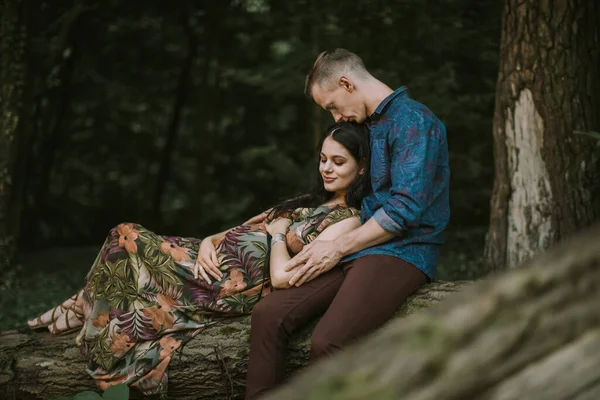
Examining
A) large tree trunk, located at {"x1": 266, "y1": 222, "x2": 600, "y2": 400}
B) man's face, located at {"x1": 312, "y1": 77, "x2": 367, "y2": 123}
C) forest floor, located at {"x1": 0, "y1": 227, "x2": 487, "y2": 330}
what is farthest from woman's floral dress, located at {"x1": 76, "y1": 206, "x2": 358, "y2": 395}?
large tree trunk, located at {"x1": 266, "y1": 222, "x2": 600, "y2": 400}

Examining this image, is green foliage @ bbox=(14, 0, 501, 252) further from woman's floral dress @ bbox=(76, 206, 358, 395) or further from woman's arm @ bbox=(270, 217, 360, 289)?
woman's arm @ bbox=(270, 217, 360, 289)

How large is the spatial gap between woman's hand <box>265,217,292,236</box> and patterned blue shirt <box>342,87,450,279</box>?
0.40 metres

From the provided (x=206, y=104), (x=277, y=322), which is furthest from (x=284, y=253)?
(x=206, y=104)

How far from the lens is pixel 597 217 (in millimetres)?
5523

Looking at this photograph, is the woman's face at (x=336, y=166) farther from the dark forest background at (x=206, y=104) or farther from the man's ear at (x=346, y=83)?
the dark forest background at (x=206, y=104)

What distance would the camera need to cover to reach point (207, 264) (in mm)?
4016

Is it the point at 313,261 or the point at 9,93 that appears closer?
the point at 313,261

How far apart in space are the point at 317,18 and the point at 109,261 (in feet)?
Result: 20.8

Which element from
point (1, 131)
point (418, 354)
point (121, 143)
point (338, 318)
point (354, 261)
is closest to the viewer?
point (418, 354)

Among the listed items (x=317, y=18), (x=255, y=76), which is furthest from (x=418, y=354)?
(x=255, y=76)

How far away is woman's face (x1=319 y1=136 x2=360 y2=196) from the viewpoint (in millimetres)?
3977

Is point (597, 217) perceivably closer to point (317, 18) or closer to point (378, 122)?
point (378, 122)

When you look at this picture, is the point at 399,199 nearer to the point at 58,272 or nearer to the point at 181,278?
the point at 181,278

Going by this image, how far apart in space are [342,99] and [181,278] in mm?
1199
